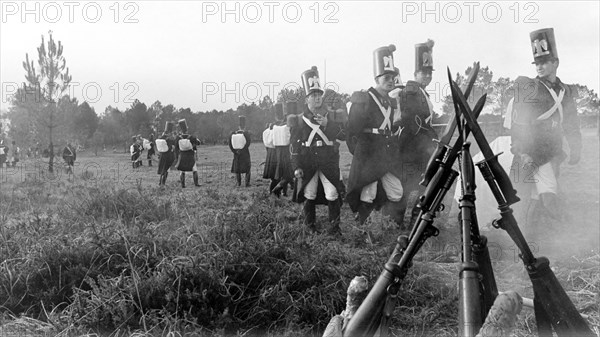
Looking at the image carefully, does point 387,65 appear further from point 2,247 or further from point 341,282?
point 2,247

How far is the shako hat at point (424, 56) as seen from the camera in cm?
631

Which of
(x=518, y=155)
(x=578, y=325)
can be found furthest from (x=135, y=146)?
(x=578, y=325)

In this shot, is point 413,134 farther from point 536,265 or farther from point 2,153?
point 2,153

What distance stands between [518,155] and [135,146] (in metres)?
16.7

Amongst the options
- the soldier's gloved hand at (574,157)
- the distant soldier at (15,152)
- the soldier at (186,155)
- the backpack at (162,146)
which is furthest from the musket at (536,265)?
the distant soldier at (15,152)

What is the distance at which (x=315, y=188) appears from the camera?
5859 mm

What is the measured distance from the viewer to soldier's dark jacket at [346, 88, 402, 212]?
574cm

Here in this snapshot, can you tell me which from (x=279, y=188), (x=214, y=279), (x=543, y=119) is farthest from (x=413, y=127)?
(x=279, y=188)

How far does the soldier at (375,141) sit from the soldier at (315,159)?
25cm

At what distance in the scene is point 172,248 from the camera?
149 inches

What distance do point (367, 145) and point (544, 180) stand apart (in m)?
2.02

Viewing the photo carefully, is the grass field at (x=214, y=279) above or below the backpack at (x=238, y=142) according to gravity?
below

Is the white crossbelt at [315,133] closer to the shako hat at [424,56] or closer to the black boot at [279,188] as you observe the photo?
the shako hat at [424,56]

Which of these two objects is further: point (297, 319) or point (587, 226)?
point (587, 226)
